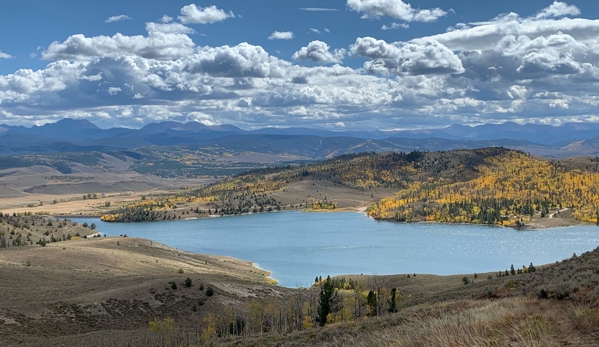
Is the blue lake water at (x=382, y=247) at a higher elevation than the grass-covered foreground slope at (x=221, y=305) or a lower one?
lower

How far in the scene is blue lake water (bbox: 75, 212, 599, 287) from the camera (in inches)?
4587

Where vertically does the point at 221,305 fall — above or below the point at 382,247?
above

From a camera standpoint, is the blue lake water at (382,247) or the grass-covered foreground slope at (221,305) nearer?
the grass-covered foreground slope at (221,305)

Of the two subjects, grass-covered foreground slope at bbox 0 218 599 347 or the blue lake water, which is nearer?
grass-covered foreground slope at bbox 0 218 599 347

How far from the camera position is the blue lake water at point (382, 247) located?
4587 inches

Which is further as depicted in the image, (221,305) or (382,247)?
(382,247)

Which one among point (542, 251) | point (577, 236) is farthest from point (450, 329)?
point (577, 236)

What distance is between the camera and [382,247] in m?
147

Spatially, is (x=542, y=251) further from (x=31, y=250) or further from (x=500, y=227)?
(x=31, y=250)

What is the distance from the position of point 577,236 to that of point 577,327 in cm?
15985

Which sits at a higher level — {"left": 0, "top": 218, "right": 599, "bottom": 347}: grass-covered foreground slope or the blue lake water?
{"left": 0, "top": 218, "right": 599, "bottom": 347}: grass-covered foreground slope

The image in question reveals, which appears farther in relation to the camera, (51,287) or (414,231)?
(414,231)

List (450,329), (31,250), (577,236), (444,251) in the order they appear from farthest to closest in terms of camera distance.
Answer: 1. (577,236)
2. (444,251)
3. (31,250)
4. (450,329)

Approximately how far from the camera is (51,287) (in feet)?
204
